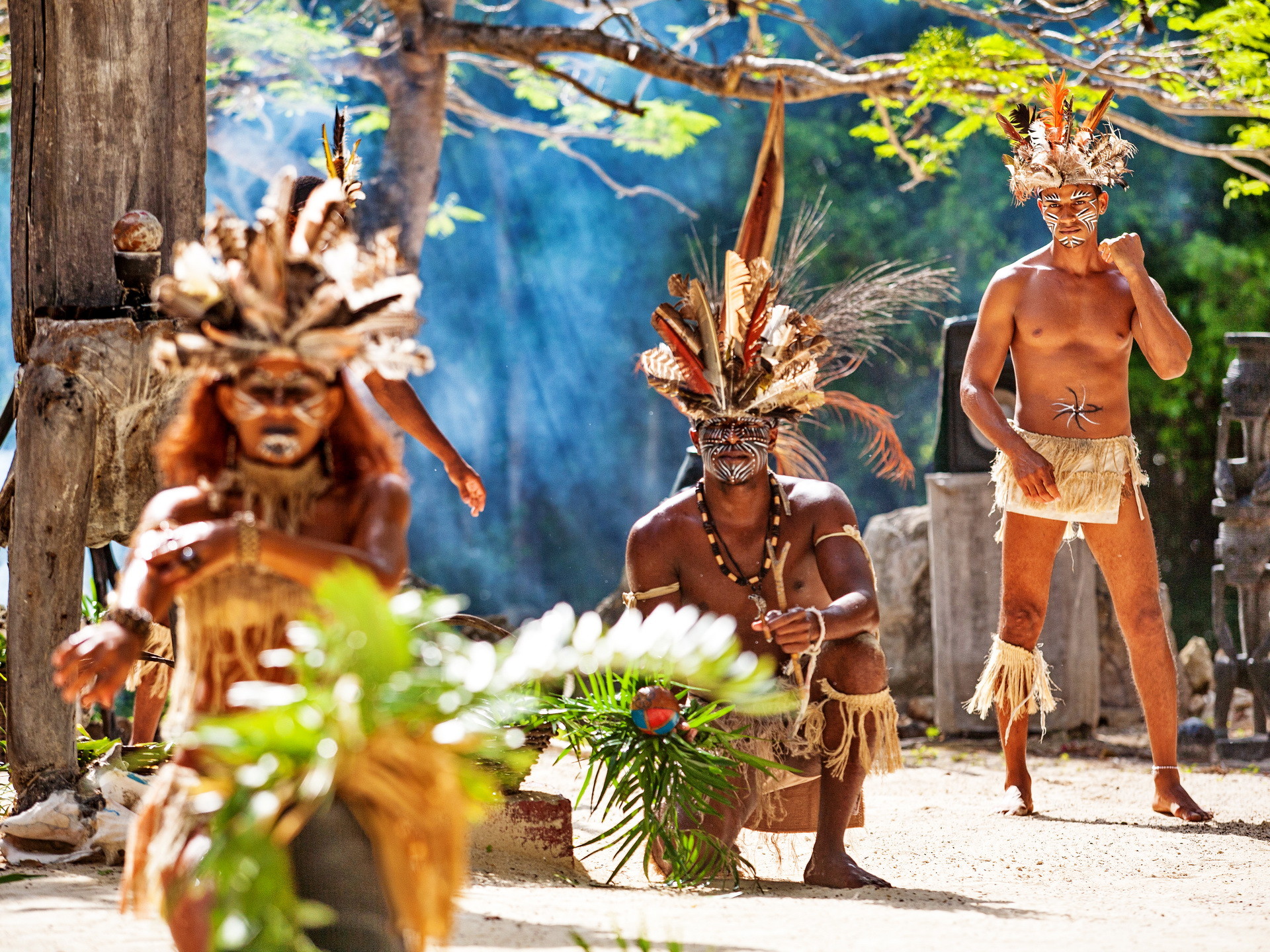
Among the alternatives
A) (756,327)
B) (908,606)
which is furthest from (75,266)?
(908,606)

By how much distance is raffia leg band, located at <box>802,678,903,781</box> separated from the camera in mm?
3549

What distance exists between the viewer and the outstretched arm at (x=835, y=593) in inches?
130

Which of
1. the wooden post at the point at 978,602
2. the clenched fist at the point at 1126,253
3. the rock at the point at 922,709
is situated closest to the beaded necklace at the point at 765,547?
the clenched fist at the point at 1126,253

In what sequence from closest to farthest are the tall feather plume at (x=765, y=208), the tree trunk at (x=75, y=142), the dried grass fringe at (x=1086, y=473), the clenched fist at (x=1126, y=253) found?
the tree trunk at (x=75, y=142) → the clenched fist at (x=1126, y=253) → the dried grass fringe at (x=1086, y=473) → the tall feather plume at (x=765, y=208)

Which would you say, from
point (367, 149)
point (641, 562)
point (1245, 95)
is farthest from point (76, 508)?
point (367, 149)

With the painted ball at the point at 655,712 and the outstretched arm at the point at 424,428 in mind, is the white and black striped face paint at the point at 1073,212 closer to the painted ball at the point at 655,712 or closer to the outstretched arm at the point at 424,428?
the outstretched arm at the point at 424,428

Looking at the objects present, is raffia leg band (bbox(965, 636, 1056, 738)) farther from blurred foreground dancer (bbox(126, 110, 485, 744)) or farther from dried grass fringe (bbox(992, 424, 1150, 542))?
blurred foreground dancer (bbox(126, 110, 485, 744))

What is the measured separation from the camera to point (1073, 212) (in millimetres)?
4688

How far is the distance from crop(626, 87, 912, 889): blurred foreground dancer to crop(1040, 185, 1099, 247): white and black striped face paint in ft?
4.38

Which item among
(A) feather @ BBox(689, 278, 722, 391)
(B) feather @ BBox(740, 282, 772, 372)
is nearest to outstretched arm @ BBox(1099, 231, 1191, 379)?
(B) feather @ BBox(740, 282, 772, 372)

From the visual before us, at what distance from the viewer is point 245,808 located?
5.61ft

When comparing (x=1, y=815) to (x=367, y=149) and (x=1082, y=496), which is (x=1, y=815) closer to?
(x=1082, y=496)

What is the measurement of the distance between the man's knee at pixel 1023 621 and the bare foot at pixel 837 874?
1502 millimetres

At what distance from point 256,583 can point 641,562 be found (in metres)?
1.58
